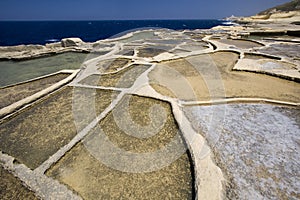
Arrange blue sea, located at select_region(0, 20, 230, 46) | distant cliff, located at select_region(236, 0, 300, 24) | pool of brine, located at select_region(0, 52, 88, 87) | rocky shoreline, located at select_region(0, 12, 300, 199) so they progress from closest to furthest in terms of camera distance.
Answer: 1. rocky shoreline, located at select_region(0, 12, 300, 199)
2. pool of brine, located at select_region(0, 52, 88, 87)
3. distant cliff, located at select_region(236, 0, 300, 24)
4. blue sea, located at select_region(0, 20, 230, 46)

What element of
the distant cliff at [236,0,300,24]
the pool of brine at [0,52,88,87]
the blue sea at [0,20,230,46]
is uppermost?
the distant cliff at [236,0,300,24]

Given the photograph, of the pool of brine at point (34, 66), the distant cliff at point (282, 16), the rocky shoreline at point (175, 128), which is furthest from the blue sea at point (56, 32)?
the rocky shoreline at point (175, 128)

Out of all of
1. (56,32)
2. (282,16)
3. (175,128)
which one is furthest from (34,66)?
(56,32)

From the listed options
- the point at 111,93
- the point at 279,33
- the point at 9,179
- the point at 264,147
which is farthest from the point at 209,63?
the point at 279,33

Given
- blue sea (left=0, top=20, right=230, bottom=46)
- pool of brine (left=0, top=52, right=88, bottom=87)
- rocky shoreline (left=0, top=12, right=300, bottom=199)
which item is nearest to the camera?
rocky shoreline (left=0, top=12, right=300, bottom=199)

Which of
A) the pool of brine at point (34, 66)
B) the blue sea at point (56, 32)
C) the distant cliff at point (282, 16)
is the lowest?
the blue sea at point (56, 32)

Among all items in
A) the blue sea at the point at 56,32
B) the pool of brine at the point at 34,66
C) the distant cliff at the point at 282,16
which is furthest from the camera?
the blue sea at the point at 56,32

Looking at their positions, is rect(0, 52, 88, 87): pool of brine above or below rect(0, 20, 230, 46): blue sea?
above

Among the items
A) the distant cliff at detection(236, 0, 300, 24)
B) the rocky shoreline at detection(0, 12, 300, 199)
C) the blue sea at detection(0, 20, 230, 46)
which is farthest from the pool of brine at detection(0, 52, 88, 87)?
the distant cliff at detection(236, 0, 300, 24)

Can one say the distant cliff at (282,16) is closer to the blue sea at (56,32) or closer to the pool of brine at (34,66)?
the blue sea at (56,32)

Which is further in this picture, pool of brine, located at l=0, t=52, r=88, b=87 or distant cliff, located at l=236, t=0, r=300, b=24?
distant cliff, located at l=236, t=0, r=300, b=24

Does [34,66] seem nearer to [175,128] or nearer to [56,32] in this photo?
[175,128]

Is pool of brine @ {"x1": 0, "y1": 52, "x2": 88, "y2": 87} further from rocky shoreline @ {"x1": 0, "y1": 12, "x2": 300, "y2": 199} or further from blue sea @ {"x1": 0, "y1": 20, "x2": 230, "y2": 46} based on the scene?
blue sea @ {"x1": 0, "y1": 20, "x2": 230, "y2": 46}
